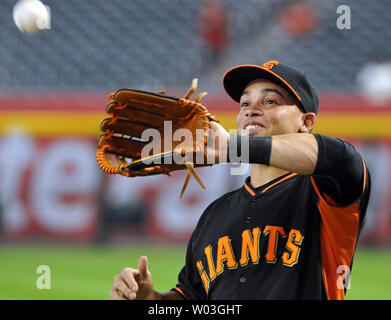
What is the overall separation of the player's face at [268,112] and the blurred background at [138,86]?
3.38m

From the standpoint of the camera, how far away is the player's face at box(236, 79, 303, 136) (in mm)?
2053

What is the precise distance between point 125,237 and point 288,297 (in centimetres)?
591

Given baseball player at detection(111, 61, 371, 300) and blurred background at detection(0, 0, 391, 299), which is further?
blurred background at detection(0, 0, 391, 299)

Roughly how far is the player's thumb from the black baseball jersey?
21cm

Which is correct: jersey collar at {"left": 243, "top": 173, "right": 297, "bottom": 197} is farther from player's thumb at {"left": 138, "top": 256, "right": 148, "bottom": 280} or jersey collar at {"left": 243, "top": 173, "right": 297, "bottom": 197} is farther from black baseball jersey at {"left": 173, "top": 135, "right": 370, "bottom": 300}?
player's thumb at {"left": 138, "top": 256, "right": 148, "bottom": 280}

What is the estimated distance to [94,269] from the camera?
20.5 ft

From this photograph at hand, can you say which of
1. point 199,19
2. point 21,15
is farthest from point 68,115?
point 199,19

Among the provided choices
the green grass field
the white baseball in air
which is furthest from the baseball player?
the white baseball in air

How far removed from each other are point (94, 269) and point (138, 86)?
13.4 feet

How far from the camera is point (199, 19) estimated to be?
10.5 meters

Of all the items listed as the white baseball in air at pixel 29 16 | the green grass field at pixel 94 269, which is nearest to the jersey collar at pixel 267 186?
the green grass field at pixel 94 269

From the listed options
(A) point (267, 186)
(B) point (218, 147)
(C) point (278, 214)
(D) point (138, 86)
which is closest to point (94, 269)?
(D) point (138, 86)

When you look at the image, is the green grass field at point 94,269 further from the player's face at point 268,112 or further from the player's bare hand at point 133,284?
the player's face at point 268,112

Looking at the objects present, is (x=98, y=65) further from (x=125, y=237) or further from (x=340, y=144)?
(x=340, y=144)
